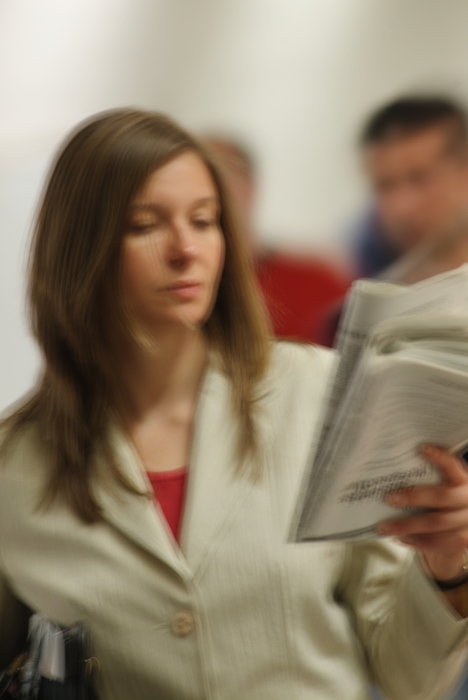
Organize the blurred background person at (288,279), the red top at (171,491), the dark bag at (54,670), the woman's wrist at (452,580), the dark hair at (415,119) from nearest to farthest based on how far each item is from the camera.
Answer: the woman's wrist at (452,580), the dark bag at (54,670), the red top at (171,491), the dark hair at (415,119), the blurred background person at (288,279)

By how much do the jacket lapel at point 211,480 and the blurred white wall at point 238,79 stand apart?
77 centimetres

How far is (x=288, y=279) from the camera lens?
71.6 inches

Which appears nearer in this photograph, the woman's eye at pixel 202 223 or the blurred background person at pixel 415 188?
the woman's eye at pixel 202 223

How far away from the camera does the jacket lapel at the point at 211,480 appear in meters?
1.04

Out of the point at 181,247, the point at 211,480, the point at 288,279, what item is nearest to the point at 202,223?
the point at 181,247

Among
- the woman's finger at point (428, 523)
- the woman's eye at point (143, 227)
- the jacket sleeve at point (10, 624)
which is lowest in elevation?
the jacket sleeve at point (10, 624)

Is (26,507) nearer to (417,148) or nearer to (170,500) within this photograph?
(170,500)

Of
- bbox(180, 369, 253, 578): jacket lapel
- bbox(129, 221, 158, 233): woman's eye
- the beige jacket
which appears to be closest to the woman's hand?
the beige jacket

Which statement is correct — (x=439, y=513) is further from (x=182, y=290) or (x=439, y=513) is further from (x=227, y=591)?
(x=182, y=290)

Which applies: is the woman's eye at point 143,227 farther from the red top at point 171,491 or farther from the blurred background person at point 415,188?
the blurred background person at point 415,188

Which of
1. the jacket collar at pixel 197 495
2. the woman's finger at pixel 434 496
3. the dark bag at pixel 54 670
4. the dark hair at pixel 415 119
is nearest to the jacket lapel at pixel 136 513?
the jacket collar at pixel 197 495

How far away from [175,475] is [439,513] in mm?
453

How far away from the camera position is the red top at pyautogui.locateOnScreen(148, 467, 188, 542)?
111 cm

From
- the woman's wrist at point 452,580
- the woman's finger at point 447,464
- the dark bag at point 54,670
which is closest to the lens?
the woman's finger at point 447,464
